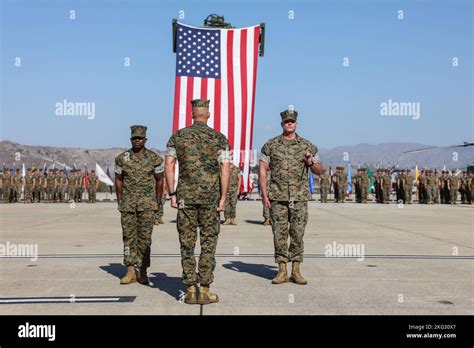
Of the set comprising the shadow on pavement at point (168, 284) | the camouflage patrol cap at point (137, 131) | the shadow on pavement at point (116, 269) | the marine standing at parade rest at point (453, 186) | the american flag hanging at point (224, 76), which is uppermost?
the american flag hanging at point (224, 76)

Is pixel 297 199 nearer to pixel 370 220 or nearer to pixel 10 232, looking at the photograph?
pixel 10 232

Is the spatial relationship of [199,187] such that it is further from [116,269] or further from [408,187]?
[408,187]

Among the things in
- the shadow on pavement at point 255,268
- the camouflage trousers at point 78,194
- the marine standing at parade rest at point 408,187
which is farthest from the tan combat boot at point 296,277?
the camouflage trousers at point 78,194

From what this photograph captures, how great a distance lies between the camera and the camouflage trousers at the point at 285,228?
6543 millimetres

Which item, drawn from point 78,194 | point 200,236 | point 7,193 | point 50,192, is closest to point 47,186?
point 50,192

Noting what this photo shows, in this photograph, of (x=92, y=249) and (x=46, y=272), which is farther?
(x=92, y=249)

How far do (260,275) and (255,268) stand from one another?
1.69 feet

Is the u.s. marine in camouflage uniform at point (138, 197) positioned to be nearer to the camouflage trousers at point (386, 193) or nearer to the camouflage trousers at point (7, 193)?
the camouflage trousers at point (386, 193)

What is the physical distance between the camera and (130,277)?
6.43 meters

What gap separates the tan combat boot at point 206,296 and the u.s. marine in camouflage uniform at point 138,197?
3.81ft

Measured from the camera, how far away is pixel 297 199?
6543 millimetres

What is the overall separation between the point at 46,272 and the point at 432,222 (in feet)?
37.7
